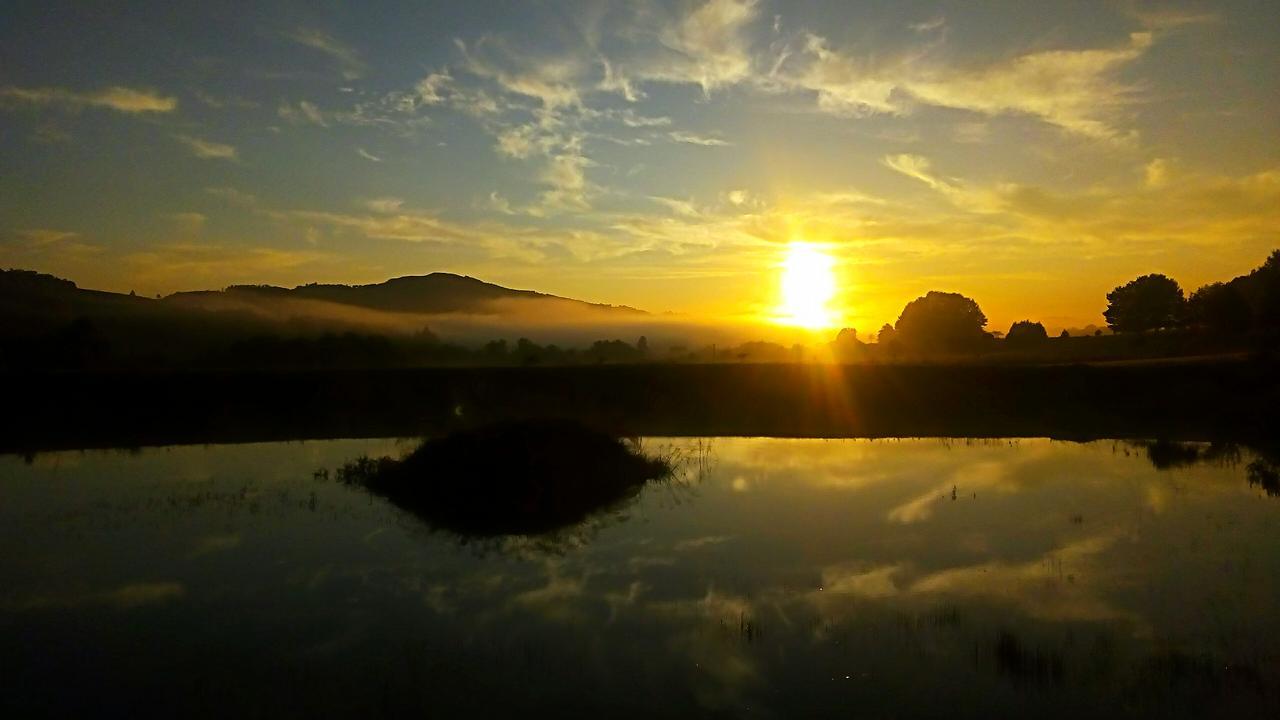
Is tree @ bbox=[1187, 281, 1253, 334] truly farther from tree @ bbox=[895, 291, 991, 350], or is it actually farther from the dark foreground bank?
the dark foreground bank

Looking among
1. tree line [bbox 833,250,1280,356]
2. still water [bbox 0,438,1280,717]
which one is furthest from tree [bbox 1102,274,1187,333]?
still water [bbox 0,438,1280,717]

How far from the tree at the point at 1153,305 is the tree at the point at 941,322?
16.0 meters

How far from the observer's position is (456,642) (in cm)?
1220

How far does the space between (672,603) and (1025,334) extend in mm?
96019

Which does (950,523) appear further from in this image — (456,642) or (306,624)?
(306,624)

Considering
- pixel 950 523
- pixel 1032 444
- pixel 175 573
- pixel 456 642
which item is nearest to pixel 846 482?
pixel 950 523

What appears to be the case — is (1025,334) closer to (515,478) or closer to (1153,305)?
(1153,305)

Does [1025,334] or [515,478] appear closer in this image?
[515,478]

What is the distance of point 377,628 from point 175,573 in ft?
18.5

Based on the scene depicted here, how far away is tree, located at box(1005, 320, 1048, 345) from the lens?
9306cm

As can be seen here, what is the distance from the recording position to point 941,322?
10469 cm

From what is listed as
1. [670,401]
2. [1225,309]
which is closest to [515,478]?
[670,401]

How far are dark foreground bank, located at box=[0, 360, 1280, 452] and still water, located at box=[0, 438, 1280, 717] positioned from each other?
1590cm

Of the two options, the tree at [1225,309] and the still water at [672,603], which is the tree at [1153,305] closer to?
the tree at [1225,309]
